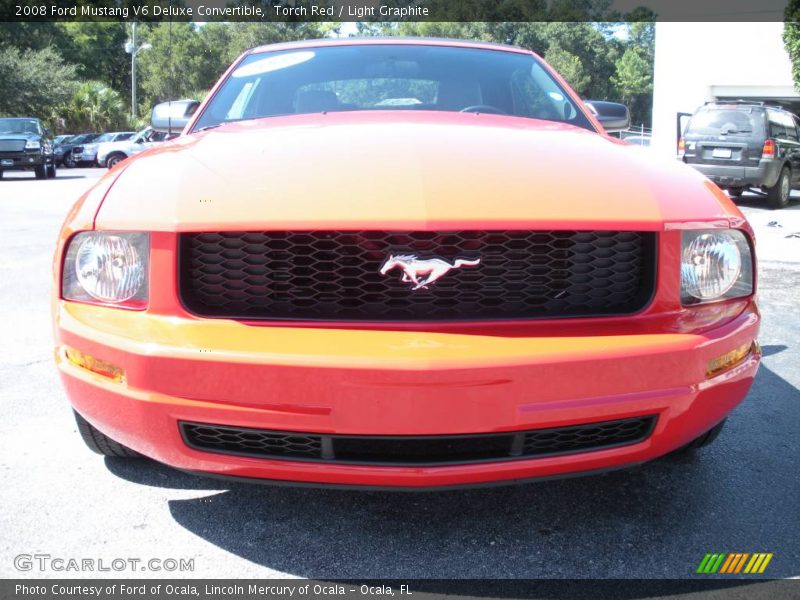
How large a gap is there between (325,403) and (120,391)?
0.50 m

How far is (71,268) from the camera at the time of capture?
1.94 meters

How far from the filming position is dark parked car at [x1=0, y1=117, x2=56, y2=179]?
727 inches

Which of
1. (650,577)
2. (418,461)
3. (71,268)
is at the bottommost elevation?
(650,577)

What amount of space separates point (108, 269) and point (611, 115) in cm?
248

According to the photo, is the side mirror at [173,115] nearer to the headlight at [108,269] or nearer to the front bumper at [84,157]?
the headlight at [108,269]

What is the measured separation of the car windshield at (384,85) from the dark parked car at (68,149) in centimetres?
2750

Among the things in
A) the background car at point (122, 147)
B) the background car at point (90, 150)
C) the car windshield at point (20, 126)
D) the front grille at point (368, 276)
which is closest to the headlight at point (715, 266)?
the front grille at point (368, 276)

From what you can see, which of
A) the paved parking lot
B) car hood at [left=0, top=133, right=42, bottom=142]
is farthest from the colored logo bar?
car hood at [left=0, top=133, right=42, bottom=142]

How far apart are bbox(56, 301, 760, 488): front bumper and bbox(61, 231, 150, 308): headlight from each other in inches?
2.0

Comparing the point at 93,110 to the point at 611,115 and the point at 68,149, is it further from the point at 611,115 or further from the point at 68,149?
the point at 611,115

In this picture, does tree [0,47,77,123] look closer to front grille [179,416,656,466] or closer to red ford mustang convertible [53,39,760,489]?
red ford mustang convertible [53,39,760,489]

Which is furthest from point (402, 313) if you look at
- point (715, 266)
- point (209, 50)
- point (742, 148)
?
point (209, 50)

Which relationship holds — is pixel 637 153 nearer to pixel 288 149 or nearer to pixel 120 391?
pixel 288 149

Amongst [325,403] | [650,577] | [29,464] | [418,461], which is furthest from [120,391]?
[650,577]
